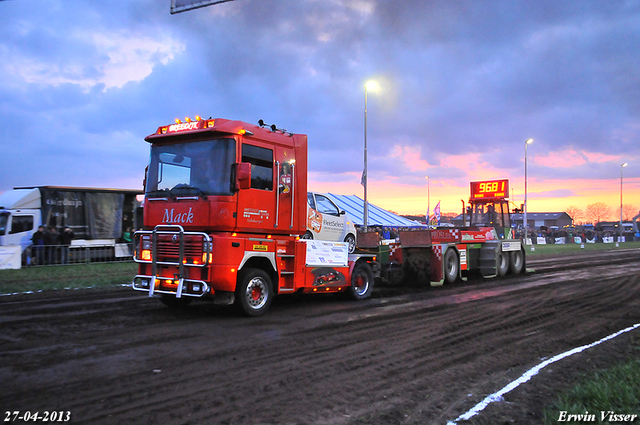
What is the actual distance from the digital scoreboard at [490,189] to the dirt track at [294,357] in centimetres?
773

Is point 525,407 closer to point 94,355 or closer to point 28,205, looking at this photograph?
point 94,355

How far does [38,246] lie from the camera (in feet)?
59.1

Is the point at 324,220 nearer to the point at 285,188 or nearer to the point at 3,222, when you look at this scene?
the point at 285,188

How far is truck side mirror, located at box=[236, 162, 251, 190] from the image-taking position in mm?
7508

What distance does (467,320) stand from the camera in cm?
833

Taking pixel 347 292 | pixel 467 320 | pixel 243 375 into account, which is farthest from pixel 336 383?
pixel 347 292

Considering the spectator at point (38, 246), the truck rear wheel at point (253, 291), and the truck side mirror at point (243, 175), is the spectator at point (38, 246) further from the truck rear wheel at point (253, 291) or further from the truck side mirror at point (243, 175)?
the truck side mirror at point (243, 175)

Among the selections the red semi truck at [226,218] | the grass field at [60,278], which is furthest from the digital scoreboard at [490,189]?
the grass field at [60,278]

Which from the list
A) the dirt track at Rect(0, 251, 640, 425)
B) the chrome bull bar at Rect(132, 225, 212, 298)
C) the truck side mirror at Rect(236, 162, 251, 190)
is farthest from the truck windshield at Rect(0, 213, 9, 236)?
the truck side mirror at Rect(236, 162, 251, 190)

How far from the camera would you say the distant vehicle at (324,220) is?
1384cm

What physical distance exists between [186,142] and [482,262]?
38.3ft

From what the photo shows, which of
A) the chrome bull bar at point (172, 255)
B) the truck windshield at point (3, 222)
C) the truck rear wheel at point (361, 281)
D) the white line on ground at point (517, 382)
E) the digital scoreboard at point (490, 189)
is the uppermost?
Answer: the digital scoreboard at point (490, 189)

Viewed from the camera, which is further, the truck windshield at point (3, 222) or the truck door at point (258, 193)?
the truck windshield at point (3, 222)

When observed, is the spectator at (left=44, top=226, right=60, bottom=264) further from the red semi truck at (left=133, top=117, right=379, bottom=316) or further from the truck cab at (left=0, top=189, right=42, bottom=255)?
the red semi truck at (left=133, top=117, right=379, bottom=316)
